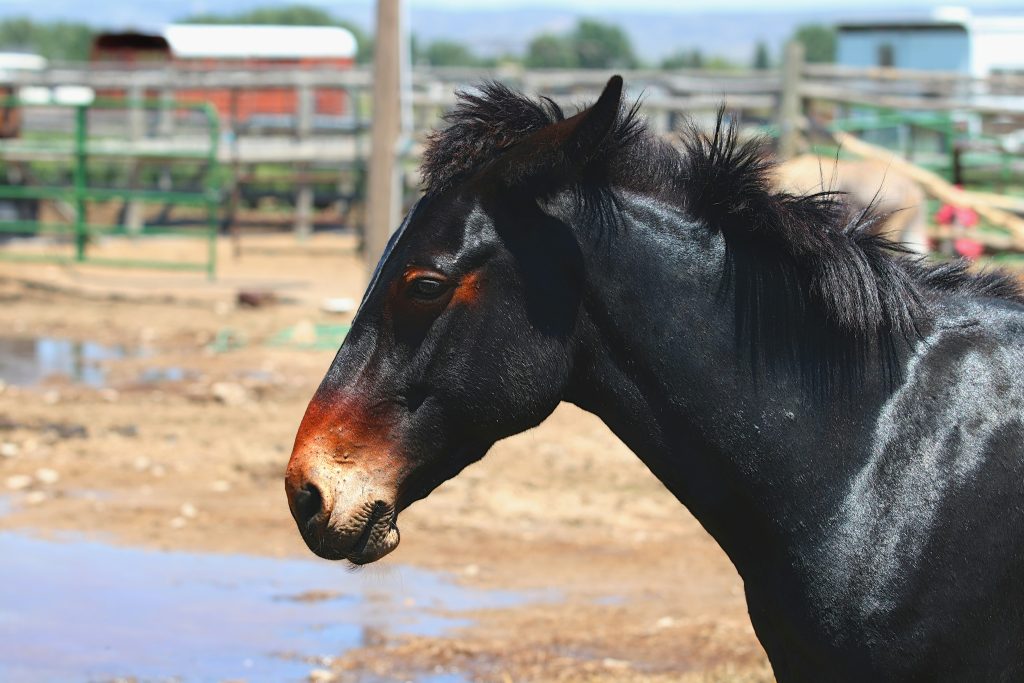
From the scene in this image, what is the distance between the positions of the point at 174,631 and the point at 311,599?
623 mm

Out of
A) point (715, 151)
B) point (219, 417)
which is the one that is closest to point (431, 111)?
point (219, 417)

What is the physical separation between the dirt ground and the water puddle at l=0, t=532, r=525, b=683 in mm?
171

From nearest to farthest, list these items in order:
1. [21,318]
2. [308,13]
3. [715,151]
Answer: [715,151]
[21,318]
[308,13]

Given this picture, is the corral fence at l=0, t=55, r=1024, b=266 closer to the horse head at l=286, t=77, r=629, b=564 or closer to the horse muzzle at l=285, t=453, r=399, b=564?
the horse head at l=286, t=77, r=629, b=564

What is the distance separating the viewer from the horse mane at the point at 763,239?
2580 mm

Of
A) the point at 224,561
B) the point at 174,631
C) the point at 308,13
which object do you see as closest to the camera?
the point at 174,631

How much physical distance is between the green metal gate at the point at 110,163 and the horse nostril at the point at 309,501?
12390 mm

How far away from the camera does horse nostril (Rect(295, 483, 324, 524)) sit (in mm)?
2482

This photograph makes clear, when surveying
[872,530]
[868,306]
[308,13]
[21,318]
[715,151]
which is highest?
[308,13]

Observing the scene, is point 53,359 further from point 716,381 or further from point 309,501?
point 716,381

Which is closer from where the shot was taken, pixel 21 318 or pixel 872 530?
pixel 872 530

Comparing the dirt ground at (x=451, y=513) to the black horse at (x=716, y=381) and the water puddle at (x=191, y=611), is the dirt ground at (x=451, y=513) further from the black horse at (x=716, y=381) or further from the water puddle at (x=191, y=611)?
the black horse at (x=716, y=381)

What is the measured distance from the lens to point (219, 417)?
27.4 ft

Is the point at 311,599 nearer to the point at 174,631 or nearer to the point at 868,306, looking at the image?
the point at 174,631
